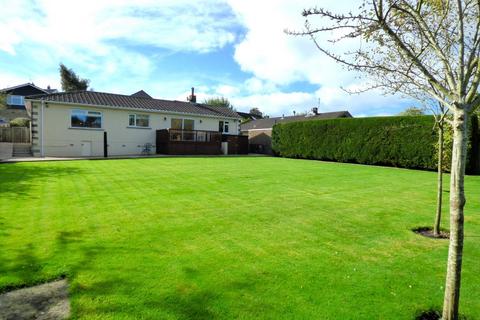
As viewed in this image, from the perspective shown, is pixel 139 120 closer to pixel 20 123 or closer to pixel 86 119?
pixel 86 119

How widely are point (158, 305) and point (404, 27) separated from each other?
4.17 meters

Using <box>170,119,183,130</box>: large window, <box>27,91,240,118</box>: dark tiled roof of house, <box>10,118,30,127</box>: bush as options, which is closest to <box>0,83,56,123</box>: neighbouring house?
<box>10,118,30,127</box>: bush

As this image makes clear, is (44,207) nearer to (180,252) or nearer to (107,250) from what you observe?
(107,250)

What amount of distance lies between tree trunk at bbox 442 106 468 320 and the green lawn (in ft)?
1.25

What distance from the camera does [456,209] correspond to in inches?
109

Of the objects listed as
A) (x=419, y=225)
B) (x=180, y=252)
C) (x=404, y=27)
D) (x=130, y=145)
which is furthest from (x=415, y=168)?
(x=130, y=145)

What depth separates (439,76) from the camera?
180 inches

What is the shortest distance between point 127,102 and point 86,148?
16.2 ft

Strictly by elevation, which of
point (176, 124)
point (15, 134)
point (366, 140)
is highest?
point (176, 124)

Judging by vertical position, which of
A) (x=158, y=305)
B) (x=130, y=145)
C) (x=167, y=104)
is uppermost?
(x=167, y=104)

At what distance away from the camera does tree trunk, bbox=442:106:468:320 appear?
2.71 meters

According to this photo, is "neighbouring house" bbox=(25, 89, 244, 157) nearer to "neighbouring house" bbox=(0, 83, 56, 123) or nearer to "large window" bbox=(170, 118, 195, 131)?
"large window" bbox=(170, 118, 195, 131)

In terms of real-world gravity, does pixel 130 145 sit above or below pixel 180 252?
above

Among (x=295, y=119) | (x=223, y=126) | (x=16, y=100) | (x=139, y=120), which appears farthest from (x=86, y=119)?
(x=16, y=100)
